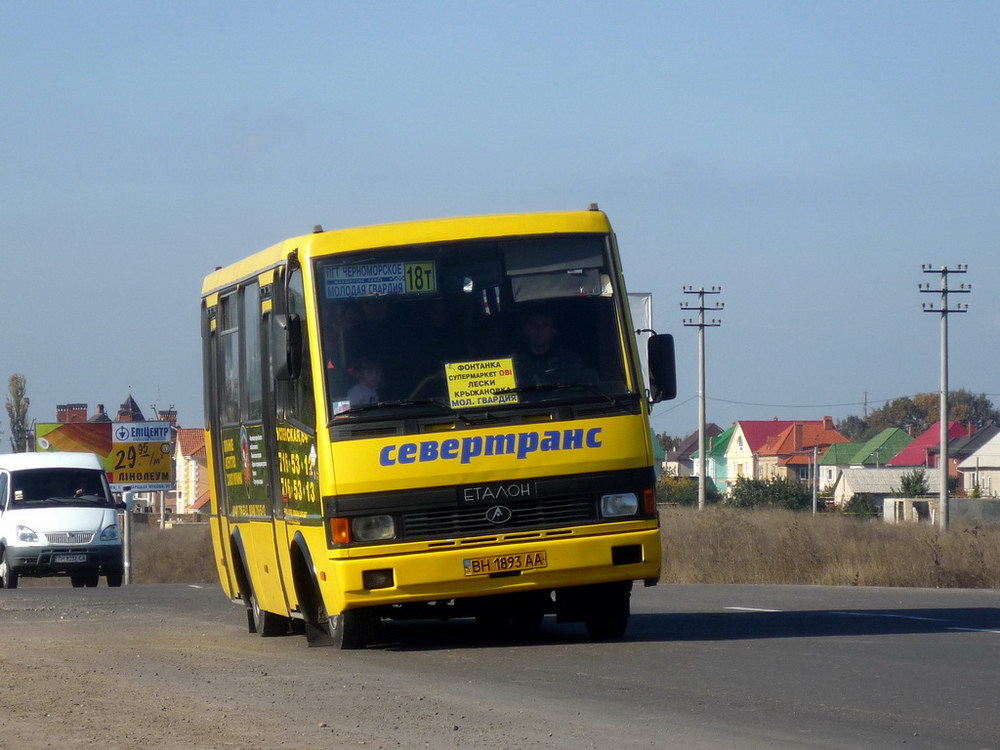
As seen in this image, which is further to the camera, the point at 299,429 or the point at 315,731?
the point at 299,429

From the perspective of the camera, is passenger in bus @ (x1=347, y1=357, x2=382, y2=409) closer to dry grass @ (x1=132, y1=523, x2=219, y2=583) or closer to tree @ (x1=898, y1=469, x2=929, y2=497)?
dry grass @ (x1=132, y1=523, x2=219, y2=583)

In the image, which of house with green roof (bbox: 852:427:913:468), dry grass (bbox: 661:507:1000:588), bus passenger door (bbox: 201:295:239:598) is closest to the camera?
bus passenger door (bbox: 201:295:239:598)

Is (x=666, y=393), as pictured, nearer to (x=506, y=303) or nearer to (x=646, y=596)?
(x=506, y=303)

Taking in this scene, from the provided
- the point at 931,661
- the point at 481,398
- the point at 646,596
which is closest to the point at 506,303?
the point at 481,398

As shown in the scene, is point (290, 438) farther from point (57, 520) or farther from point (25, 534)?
point (57, 520)

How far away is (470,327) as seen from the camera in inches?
482

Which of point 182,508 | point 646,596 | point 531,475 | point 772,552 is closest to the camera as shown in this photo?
point 531,475

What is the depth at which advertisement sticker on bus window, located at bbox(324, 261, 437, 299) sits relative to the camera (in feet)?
40.4

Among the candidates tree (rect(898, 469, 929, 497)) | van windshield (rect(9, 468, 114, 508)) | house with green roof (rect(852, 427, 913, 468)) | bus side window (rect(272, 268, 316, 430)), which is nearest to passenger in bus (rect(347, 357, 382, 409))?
bus side window (rect(272, 268, 316, 430))

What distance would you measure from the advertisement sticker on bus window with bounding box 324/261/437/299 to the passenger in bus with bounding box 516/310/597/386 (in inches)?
30.7

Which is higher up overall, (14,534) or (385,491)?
(385,491)

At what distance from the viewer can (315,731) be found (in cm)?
864

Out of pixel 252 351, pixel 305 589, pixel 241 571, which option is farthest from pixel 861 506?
pixel 305 589

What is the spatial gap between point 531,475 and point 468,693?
2.25m
